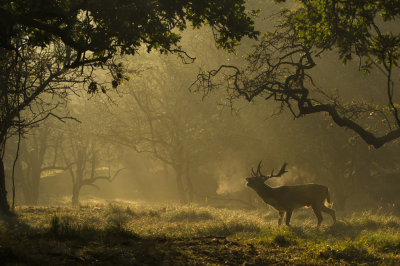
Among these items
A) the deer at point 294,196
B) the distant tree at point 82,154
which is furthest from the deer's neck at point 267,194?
the distant tree at point 82,154

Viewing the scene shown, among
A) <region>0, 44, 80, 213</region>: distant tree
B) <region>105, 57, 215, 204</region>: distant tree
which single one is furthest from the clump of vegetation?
<region>105, 57, 215, 204</region>: distant tree

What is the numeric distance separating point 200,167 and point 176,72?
11281 mm

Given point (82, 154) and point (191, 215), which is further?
point (82, 154)

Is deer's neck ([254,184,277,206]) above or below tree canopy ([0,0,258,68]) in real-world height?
below

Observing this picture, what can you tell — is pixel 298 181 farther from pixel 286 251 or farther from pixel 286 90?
pixel 286 251

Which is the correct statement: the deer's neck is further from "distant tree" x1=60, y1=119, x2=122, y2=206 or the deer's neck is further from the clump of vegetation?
"distant tree" x1=60, y1=119, x2=122, y2=206

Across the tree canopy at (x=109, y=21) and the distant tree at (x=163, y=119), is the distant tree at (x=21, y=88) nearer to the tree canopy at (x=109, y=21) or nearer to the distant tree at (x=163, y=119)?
the tree canopy at (x=109, y=21)

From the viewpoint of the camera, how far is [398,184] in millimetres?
21656

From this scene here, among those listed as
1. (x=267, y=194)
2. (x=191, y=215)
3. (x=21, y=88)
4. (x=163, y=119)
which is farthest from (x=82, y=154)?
(x=267, y=194)

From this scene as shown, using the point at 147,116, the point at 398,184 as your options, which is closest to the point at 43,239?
the point at 147,116

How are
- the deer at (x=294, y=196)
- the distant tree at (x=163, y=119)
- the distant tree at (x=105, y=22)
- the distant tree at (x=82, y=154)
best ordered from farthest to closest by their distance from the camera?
1. the distant tree at (x=82, y=154)
2. the distant tree at (x=163, y=119)
3. the deer at (x=294, y=196)
4. the distant tree at (x=105, y=22)

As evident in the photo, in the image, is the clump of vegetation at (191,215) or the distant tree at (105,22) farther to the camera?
the clump of vegetation at (191,215)

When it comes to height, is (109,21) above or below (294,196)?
above

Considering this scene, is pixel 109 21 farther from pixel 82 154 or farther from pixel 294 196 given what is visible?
pixel 82 154
